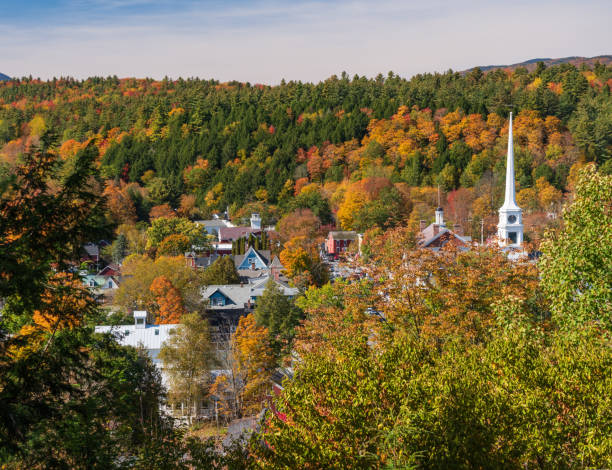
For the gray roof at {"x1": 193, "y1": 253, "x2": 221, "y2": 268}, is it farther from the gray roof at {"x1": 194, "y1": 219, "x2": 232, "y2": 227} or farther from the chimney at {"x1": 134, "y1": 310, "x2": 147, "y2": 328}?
the chimney at {"x1": 134, "y1": 310, "x2": 147, "y2": 328}

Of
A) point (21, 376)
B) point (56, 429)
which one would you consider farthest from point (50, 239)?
point (56, 429)

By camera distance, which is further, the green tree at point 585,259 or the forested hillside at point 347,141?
the forested hillside at point 347,141

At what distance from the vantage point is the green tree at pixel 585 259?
1149cm

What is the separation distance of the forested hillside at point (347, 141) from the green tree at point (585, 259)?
2095 inches

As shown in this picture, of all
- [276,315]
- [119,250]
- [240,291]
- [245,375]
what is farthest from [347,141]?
[245,375]

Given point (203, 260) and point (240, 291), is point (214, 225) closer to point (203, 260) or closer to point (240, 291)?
point (203, 260)

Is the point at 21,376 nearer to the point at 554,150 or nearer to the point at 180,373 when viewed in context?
the point at 180,373

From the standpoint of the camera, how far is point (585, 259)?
1162 cm

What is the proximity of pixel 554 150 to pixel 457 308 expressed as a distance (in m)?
68.5

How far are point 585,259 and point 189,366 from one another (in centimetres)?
2060

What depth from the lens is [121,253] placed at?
6644cm

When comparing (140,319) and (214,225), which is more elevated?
(140,319)

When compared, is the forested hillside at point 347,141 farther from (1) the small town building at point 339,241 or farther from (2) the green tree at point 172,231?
(2) the green tree at point 172,231

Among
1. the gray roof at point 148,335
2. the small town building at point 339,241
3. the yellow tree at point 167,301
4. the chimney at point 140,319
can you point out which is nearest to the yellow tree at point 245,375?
the gray roof at point 148,335
